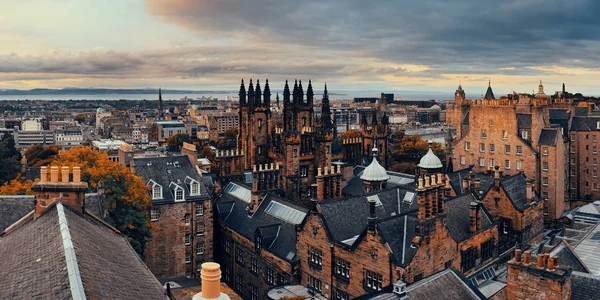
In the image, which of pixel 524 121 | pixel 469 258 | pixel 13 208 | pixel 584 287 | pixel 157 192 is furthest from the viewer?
pixel 524 121

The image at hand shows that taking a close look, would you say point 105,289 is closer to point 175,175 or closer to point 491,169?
point 175,175

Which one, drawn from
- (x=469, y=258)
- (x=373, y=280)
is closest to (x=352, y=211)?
(x=373, y=280)

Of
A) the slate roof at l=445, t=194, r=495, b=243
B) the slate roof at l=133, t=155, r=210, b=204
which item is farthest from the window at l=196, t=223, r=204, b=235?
the slate roof at l=445, t=194, r=495, b=243

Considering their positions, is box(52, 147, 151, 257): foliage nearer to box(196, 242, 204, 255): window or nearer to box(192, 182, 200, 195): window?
box(192, 182, 200, 195): window

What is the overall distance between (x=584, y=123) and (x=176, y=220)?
64.6 meters

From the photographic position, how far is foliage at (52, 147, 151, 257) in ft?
147

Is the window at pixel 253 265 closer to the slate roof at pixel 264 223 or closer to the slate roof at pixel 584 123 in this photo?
the slate roof at pixel 264 223

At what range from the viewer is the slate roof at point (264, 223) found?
45781mm

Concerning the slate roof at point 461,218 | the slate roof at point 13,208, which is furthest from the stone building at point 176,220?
the slate roof at point 461,218

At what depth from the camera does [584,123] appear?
8206cm

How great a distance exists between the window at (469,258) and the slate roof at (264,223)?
13.1 m

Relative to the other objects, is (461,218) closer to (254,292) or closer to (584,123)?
(254,292)

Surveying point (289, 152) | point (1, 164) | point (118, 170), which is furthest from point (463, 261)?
point (1, 164)

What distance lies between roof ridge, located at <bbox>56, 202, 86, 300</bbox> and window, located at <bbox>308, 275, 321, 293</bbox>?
84.6 feet
